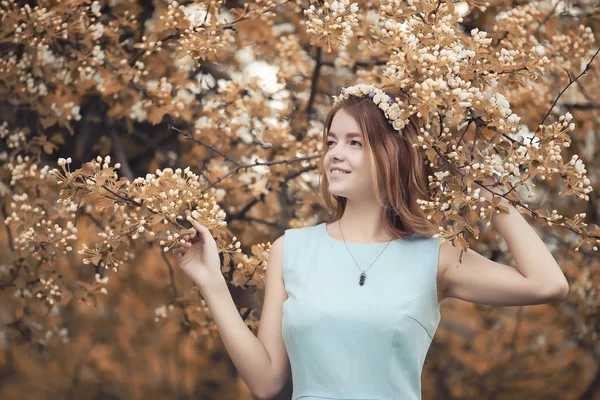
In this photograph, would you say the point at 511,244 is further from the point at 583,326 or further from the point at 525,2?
the point at 583,326

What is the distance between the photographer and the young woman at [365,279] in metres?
2.31

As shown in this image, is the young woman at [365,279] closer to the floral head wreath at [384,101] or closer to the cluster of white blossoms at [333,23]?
the floral head wreath at [384,101]

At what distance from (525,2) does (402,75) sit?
1.71m

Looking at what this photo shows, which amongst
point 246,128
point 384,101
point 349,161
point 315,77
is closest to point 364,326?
point 349,161

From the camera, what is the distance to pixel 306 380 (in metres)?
2.37

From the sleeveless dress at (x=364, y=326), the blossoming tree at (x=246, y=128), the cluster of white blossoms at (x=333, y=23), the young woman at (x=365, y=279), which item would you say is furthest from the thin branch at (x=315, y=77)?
the sleeveless dress at (x=364, y=326)

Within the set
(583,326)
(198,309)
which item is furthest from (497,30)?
(583,326)

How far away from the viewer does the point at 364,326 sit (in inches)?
91.0

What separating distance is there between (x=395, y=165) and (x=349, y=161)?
0.12 meters

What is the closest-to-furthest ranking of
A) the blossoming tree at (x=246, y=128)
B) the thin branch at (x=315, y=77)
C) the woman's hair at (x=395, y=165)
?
1. the blossoming tree at (x=246, y=128)
2. the woman's hair at (x=395, y=165)
3. the thin branch at (x=315, y=77)

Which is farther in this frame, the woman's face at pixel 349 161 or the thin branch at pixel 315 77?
the thin branch at pixel 315 77

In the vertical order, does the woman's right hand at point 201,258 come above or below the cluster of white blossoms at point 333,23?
below

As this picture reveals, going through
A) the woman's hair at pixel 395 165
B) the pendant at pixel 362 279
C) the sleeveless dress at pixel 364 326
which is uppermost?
the woman's hair at pixel 395 165

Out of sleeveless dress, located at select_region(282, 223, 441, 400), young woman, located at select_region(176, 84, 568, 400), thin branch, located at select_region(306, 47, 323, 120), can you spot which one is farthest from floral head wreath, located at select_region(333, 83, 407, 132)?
thin branch, located at select_region(306, 47, 323, 120)
